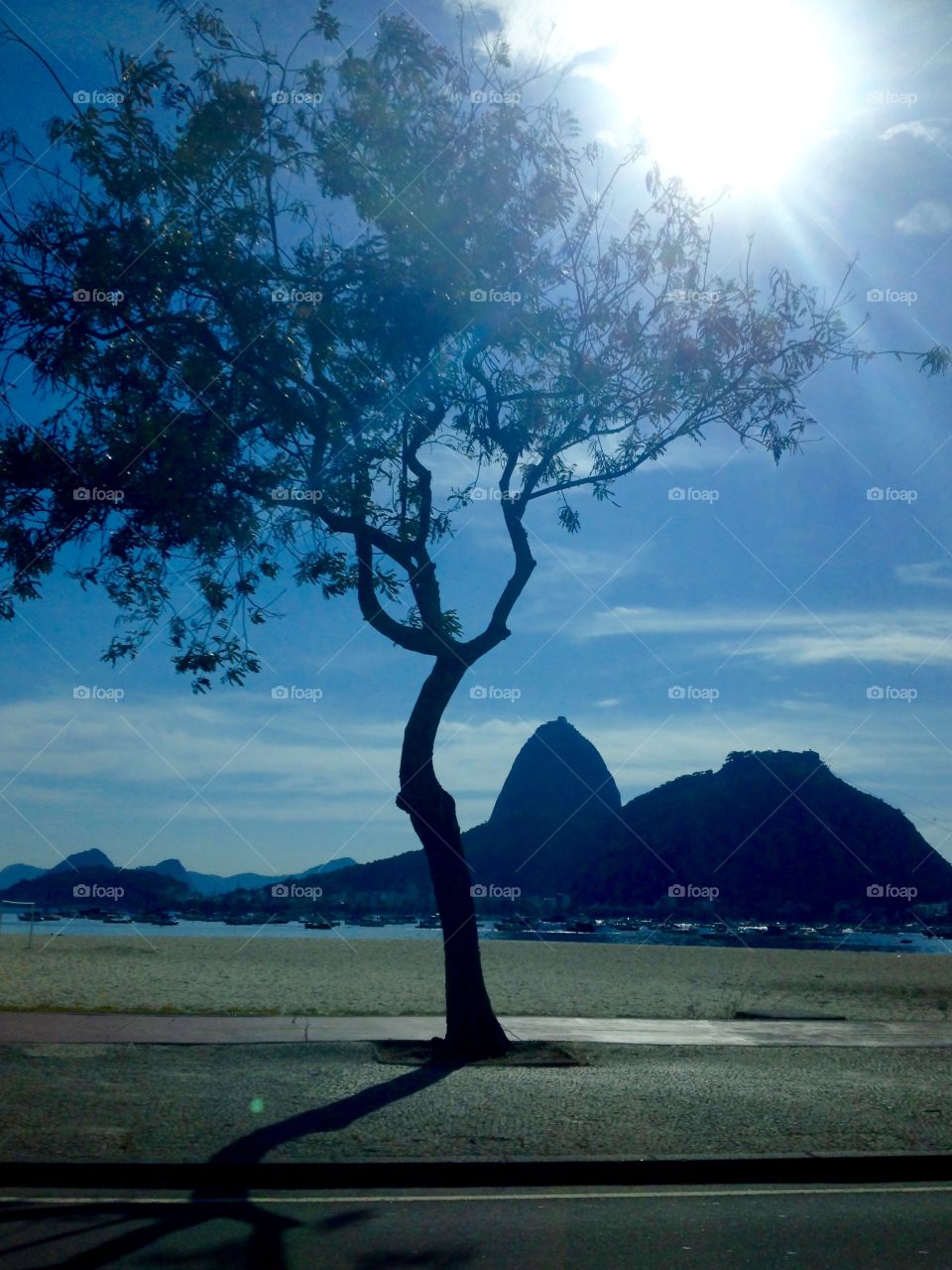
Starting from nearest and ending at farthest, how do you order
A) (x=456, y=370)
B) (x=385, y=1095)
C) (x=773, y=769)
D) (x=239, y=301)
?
(x=385, y=1095) < (x=239, y=301) < (x=456, y=370) < (x=773, y=769)

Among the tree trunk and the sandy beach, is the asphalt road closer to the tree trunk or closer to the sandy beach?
the tree trunk

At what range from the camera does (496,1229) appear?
21.5 feet

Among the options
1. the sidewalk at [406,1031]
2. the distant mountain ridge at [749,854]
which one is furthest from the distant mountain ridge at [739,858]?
the sidewalk at [406,1031]

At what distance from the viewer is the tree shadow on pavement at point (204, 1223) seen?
5828 millimetres

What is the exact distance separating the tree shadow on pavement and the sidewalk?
4.96 m

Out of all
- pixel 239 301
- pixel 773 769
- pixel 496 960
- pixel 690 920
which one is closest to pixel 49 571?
pixel 239 301

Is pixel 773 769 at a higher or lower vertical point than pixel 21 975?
higher

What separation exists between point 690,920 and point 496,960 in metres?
57.0

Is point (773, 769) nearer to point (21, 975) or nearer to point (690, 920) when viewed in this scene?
point (690, 920)

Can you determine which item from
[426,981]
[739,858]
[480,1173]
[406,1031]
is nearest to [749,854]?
[739,858]

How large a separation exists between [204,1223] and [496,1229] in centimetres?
155

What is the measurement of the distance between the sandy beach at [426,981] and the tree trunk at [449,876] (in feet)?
13.8

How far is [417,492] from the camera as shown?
46.1 ft

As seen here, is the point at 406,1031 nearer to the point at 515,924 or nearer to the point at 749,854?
the point at 515,924
